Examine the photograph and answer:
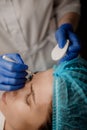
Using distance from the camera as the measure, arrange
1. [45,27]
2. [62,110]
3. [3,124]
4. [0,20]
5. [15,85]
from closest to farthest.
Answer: [62,110]
[15,85]
[3,124]
[0,20]
[45,27]

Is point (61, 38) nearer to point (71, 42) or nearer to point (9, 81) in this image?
point (71, 42)

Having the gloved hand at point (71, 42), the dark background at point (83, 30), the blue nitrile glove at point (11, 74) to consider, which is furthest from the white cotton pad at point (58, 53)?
the dark background at point (83, 30)

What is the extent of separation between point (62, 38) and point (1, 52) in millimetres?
455

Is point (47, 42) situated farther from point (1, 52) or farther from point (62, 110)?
point (62, 110)

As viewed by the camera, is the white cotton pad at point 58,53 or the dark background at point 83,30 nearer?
the white cotton pad at point 58,53

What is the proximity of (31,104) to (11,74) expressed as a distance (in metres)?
0.16

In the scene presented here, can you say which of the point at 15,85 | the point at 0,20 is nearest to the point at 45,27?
the point at 0,20

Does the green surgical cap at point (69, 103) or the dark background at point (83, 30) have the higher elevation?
the dark background at point (83, 30)

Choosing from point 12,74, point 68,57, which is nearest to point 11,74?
point 12,74

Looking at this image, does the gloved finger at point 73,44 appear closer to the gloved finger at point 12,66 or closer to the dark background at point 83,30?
the gloved finger at point 12,66

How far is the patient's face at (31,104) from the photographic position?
4.09ft

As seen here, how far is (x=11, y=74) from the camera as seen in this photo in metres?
1.25

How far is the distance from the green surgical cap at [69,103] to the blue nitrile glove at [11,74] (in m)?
0.17

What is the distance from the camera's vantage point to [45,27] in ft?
5.33
